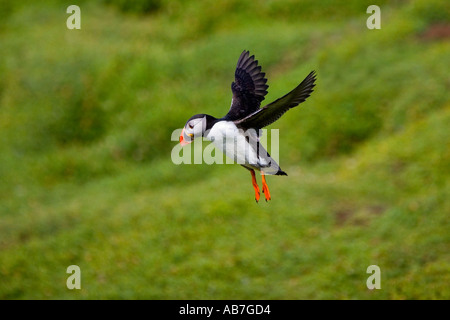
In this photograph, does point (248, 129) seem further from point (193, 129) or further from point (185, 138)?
point (185, 138)

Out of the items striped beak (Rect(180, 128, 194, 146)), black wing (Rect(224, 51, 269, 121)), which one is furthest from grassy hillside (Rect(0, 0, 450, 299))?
striped beak (Rect(180, 128, 194, 146))

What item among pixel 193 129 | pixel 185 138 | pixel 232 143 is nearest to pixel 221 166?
pixel 232 143

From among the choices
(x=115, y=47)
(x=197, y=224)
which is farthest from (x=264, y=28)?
(x=197, y=224)

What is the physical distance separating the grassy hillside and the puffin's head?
8.23 metres

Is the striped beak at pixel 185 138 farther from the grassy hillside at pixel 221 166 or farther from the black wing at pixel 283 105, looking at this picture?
the grassy hillside at pixel 221 166

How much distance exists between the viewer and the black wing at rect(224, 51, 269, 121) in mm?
4416

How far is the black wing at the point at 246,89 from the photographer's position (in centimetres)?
442

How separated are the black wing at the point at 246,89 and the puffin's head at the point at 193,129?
18.1 inches

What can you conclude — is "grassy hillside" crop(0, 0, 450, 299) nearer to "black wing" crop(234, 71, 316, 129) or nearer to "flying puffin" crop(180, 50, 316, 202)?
"flying puffin" crop(180, 50, 316, 202)

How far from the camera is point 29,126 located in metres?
19.4

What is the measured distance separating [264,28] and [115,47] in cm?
514

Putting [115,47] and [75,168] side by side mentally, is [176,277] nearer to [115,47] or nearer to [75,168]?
[75,168]

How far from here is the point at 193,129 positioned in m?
3.62

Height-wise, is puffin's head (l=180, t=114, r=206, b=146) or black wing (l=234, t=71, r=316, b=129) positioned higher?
black wing (l=234, t=71, r=316, b=129)
